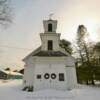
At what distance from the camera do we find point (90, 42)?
29453 mm

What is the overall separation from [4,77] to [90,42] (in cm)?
4360

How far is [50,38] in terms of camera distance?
70.1 feet

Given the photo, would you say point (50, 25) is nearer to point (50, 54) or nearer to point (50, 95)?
point (50, 54)

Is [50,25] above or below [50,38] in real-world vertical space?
above

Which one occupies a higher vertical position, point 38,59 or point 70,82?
point 38,59

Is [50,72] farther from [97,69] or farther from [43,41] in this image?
[97,69]

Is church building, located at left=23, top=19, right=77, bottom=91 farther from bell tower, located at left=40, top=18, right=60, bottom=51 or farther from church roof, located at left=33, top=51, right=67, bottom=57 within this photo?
bell tower, located at left=40, top=18, right=60, bottom=51

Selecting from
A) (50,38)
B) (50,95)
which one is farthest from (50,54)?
(50,95)

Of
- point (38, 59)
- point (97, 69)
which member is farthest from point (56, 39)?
point (97, 69)

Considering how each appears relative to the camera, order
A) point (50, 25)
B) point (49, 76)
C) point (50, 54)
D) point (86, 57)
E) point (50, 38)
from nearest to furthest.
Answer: point (49, 76), point (50, 54), point (50, 38), point (50, 25), point (86, 57)

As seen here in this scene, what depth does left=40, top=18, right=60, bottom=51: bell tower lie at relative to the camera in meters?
20.8

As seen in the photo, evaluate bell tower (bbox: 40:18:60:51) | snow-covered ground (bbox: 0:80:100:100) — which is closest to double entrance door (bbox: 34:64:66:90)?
snow-covered ground (bbox: 0:80:100:100)

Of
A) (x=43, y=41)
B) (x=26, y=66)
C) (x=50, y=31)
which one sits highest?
(x=50, y=31)

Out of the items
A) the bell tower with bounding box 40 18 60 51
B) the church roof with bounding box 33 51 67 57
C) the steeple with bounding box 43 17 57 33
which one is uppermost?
the steeple with bounding box 43 17 57 33
